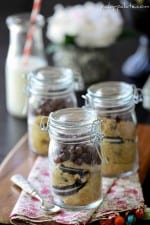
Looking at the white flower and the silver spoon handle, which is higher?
the white flower

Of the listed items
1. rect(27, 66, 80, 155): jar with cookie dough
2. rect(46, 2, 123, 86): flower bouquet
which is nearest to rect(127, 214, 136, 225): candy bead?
rect(27, 66, 80, 155): jar with cookie dough

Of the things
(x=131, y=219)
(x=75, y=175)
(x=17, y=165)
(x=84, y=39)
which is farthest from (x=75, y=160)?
(x=84, y=39)

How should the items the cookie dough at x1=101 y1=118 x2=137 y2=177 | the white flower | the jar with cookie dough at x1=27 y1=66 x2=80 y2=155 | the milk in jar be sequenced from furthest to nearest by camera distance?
the white flower < the milk in jar < the jar with cookie dough at x1=27 y1=66 x2=80 y2=155 < the cookie dough at x1=101 y1=118 x2=137 y2=177

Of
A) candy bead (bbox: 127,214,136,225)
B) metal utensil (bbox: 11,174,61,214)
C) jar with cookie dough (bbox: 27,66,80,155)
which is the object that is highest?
jar with cookie dough (bbox: 27,66,80,155)

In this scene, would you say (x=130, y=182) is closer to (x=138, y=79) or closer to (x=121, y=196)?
(x=121, y=196)

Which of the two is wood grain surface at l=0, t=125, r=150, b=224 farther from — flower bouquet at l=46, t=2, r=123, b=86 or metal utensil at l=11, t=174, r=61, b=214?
flower bouquet at l=46, t=2, r=123, b=86

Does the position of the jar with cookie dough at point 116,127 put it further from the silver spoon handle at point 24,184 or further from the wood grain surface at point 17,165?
the silver spoon handle at point 24,184

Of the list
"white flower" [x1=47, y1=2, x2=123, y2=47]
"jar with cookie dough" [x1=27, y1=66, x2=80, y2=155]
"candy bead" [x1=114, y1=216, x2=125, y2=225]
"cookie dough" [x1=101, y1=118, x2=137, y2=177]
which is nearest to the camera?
"candy bead" [x1=114, y1=216, x2=125, y2=225]

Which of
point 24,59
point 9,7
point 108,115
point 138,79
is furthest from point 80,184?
point 9,7

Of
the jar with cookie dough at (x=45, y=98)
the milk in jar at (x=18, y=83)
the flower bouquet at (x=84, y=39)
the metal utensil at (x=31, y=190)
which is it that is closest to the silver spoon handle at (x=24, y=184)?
the metal utensil at (x=31, y=190)

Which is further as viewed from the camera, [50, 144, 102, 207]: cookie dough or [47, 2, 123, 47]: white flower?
[47, 2, 123, 47]: white flower
